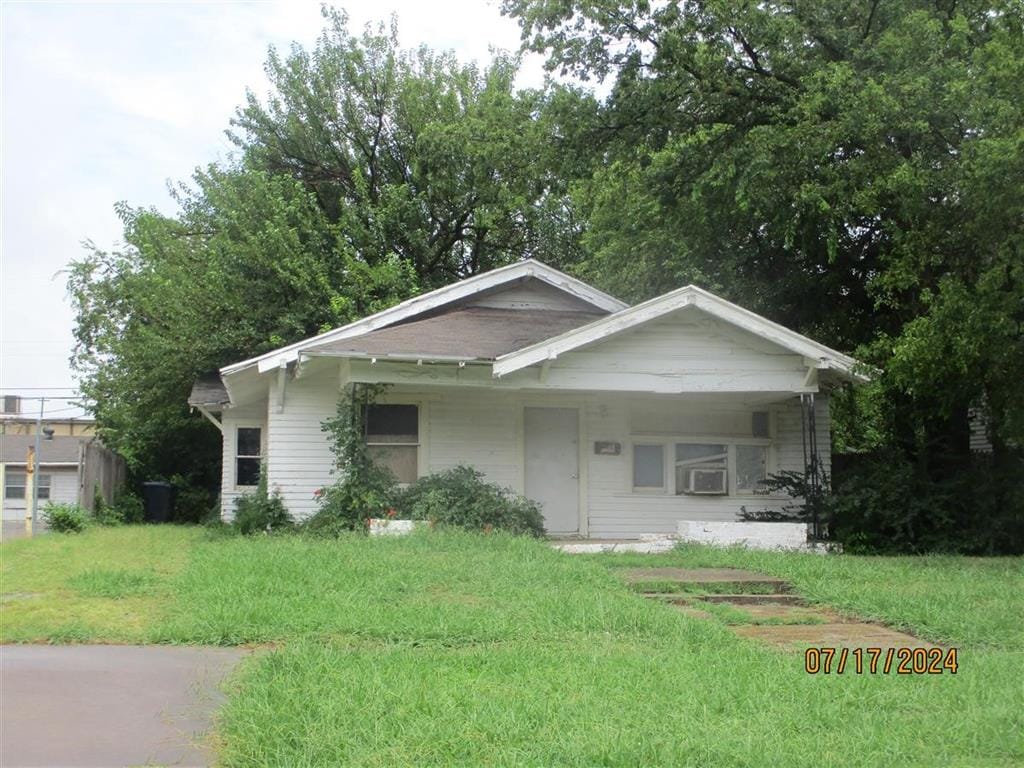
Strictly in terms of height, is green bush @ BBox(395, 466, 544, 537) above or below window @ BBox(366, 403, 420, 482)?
below

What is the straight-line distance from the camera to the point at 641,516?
1566cm

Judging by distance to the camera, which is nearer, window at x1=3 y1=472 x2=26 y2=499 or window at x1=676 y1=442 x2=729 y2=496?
window at x1=676 y1=442 x2=729 y2=496

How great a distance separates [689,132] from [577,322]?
11.5 ft

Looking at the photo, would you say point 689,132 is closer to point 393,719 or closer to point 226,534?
point 226,534

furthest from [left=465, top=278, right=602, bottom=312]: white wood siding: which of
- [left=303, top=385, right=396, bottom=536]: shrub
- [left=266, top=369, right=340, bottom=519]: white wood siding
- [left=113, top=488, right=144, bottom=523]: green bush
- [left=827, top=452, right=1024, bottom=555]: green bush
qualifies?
[left=113, top=488, right=144, bottom=523]: green bush

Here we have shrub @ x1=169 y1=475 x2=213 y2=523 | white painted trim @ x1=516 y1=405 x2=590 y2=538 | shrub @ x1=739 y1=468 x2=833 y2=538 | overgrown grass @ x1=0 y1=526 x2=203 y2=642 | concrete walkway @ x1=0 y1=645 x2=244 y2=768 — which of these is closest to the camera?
concrete walkway @ x1=0 y1=645 x2=244 y2=768

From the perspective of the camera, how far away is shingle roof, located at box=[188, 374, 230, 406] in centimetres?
1872

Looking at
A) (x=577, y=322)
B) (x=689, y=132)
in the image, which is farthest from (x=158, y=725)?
(x=689, y=132)

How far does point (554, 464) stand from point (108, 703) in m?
10.5

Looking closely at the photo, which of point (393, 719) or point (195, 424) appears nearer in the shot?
point (393, 719)

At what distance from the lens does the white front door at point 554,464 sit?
15.6m

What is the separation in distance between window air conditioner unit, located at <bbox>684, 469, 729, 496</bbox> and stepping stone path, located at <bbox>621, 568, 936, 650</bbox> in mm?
4956

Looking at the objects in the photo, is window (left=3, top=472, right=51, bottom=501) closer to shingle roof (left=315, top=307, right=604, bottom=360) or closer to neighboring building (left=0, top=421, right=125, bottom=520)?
neighboring building (left=0, top=421, right=125, bottom=520)

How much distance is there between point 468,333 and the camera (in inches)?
597
